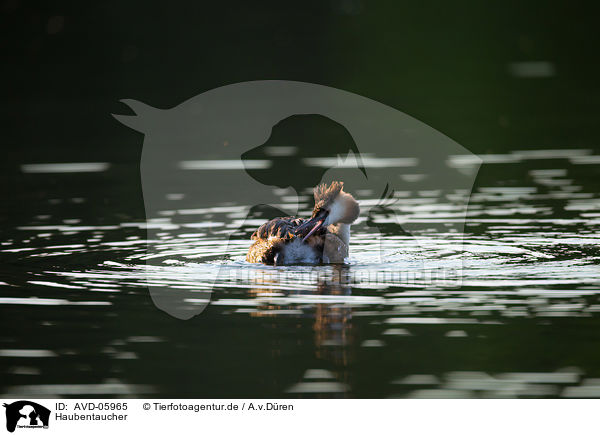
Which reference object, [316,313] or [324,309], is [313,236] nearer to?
[324,309]

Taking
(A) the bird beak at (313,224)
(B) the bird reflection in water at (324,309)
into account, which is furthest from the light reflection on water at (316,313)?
(A) the bird beak at (313,224)

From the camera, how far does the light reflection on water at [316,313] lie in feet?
25.9

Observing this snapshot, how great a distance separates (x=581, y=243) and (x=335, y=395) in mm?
5251

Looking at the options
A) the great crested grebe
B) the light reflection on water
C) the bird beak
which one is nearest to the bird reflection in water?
the light reflection on water

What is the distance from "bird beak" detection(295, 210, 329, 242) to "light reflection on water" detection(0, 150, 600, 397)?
16.4 inches

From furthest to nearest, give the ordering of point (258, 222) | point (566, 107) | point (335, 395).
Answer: point (566, 107), point (258, 222), point (335, 395)

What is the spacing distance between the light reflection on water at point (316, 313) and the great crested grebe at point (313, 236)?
0.70 feet

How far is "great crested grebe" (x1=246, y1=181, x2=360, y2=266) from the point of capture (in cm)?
1157

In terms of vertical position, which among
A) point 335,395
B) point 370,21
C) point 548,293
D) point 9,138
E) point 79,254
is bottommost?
point 335,395

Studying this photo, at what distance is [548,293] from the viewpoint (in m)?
9.84

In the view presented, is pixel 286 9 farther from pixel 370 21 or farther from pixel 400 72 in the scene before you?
pixel 400 72

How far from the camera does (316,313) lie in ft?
30.6

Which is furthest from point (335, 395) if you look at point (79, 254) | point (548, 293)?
point (79, 254)

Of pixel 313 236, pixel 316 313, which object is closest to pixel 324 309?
pixel 316 313
